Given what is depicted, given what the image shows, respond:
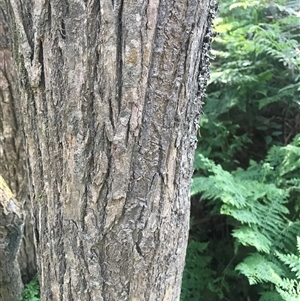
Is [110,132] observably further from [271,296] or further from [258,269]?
[271,296]

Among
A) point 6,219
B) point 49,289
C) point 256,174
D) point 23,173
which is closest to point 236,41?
point 256,174

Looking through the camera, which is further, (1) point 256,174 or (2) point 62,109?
(1) point 256,174

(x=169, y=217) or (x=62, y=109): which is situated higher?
(x=62, y=109)

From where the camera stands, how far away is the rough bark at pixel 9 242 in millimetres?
1727

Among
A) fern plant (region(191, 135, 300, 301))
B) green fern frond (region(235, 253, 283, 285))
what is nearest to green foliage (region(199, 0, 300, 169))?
fern plant (region(191, 135, 300, 301))

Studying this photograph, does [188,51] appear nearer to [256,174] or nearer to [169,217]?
[169,217]

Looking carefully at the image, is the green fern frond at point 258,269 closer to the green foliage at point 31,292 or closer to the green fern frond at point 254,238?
the green fern frond at point 254,238

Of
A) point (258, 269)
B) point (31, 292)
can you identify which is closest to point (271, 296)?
point (258, 269)

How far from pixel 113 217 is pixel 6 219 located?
71 centimetres

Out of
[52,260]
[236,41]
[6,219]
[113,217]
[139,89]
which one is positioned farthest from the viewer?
[236,41]

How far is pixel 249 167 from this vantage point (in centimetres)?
280

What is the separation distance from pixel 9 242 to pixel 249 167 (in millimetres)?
1613

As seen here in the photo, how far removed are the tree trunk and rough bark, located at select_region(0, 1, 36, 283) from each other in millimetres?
840

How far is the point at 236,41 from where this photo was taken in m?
3.02
